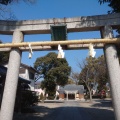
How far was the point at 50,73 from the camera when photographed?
117ft

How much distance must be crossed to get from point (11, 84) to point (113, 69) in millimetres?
4156

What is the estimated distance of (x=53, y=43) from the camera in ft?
24.7

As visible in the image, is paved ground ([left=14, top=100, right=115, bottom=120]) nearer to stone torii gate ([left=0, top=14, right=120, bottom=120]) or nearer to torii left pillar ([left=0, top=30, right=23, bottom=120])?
torii left pillar ([left=0, top=30, right=23, bottom=120])

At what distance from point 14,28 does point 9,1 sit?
9.12 feet

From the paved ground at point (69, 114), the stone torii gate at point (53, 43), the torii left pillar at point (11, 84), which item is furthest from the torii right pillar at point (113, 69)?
the paved ground at point (69, 114)

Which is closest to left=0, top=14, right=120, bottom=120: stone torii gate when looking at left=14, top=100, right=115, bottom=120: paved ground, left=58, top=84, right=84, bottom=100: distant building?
left=14, top=100, right=115, bottom=120: paved ground

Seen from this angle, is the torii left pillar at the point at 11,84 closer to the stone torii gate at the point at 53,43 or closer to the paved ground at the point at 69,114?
the stone torii gate at the point at 53,43

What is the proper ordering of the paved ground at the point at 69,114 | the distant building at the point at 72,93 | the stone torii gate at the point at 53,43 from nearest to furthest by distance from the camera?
the stone torii gate at the point at 53,43
the paved ground at the point at 69,114
the distant building at the point at 72,93

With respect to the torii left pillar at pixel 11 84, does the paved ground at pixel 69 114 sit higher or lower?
lower

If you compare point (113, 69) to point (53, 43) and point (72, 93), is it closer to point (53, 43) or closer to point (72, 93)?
point (53, 43)

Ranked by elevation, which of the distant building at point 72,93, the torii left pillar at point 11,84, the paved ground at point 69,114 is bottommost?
the paved ground at point 69,114

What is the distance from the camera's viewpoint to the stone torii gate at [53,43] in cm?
709

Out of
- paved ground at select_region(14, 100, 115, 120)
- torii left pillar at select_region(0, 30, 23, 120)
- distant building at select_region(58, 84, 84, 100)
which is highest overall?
distant building at select_region(58, 84, 84, 100)

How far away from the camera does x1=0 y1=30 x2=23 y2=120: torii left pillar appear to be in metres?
7.14
